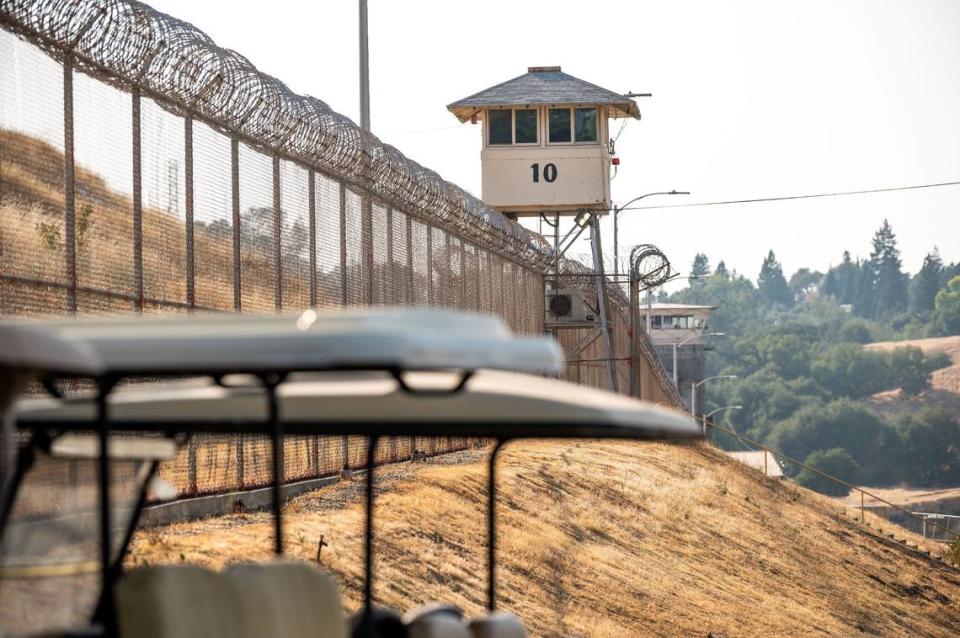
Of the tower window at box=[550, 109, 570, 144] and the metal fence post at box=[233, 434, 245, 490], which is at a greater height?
the tower window at box=[550, 109, 570, 144]

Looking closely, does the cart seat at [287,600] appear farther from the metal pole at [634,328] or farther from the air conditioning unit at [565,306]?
the metal pole at [634,328]

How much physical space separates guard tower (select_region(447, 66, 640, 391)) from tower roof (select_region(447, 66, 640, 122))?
0.02 meters

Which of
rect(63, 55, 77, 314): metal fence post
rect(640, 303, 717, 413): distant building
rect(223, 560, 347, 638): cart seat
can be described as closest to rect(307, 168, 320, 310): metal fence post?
rect(63, 55, 77, 314): metal fence post

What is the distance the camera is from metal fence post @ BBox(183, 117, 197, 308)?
13.9 meters

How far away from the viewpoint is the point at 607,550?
63.8ft

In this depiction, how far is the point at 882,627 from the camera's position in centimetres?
2159

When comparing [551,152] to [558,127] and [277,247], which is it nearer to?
[558,127]

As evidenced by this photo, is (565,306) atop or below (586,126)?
below

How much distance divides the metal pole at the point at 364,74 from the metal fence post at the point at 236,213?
29.3ft

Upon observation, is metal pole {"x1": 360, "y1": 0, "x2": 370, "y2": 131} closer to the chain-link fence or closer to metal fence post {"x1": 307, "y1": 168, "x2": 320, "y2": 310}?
the chain-link fence

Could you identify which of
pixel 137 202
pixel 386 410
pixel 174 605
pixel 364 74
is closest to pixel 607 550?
pixel 137 202

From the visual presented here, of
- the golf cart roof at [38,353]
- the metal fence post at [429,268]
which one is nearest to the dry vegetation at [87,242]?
the golf cart roof at [38,353]

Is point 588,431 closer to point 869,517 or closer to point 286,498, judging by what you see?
point 286,498

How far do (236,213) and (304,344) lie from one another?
1064 cm
